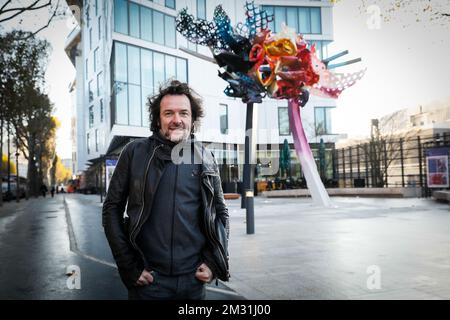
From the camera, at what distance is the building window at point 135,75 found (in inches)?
903

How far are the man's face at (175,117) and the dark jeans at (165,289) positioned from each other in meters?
0.83

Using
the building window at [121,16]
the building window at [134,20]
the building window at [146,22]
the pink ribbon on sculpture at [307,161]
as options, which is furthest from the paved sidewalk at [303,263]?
the building window at [121,16]

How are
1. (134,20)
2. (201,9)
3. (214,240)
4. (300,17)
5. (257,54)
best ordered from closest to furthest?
(214,240) < (201,9) < (257,54) < (134,20) < (300,17)

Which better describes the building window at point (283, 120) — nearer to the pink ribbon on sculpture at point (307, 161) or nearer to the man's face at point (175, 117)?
the pink ribbon on sculpture at point (307, 161)

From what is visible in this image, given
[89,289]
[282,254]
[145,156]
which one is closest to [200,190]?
[145,156]

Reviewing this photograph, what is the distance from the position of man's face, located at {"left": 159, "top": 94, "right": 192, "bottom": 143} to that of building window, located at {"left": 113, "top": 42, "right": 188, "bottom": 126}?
65.0ft

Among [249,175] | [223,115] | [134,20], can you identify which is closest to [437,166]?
[249,175]

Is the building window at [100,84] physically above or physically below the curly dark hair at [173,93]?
above

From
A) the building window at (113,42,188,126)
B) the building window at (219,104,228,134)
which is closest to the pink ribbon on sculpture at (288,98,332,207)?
the building window at (113,42,188,126)

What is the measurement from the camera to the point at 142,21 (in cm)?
1930

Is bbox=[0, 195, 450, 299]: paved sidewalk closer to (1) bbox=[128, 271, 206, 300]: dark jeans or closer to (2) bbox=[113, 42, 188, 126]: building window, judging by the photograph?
(1) bbox=[128, 271, 206, 300]: dark jeans

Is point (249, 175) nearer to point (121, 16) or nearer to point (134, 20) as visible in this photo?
point (134, 20)

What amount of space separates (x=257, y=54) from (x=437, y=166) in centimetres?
1014

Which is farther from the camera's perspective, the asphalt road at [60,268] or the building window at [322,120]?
the building window at [322,120]
